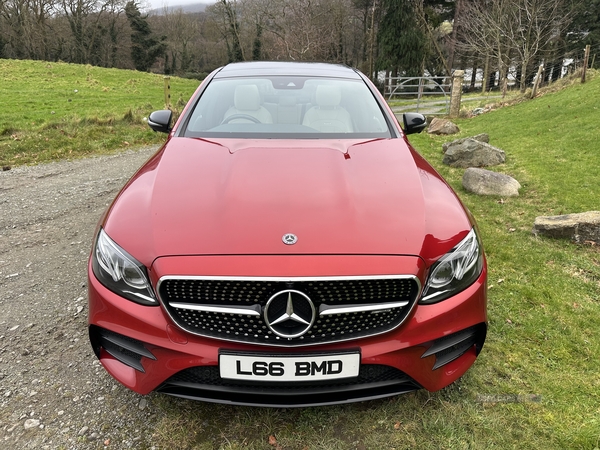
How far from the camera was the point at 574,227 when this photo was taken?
12.9 feet

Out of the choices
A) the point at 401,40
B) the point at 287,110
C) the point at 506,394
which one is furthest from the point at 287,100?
the point at 401,40

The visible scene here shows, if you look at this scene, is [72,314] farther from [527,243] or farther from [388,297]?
[527,243]

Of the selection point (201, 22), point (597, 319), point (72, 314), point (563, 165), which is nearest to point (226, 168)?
point (72, 314)

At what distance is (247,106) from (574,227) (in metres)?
3.02

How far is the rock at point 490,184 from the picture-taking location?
5.46m

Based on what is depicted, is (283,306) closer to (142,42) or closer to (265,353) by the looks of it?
(265,353)

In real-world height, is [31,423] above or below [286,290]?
below

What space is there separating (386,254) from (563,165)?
20.2ft

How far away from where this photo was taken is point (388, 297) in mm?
1683

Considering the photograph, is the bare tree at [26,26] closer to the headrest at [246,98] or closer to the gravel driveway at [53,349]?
the gravel driveway at [53,349]

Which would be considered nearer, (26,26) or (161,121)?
(161,121)

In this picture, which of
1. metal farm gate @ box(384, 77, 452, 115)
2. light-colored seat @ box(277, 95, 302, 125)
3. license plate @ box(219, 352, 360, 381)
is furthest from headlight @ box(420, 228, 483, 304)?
metal farm gate @ box(384, 77, 452, 115)

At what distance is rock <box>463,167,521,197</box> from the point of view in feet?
17.9

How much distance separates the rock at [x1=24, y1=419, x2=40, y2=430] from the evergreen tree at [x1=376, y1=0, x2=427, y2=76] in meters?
35.5
